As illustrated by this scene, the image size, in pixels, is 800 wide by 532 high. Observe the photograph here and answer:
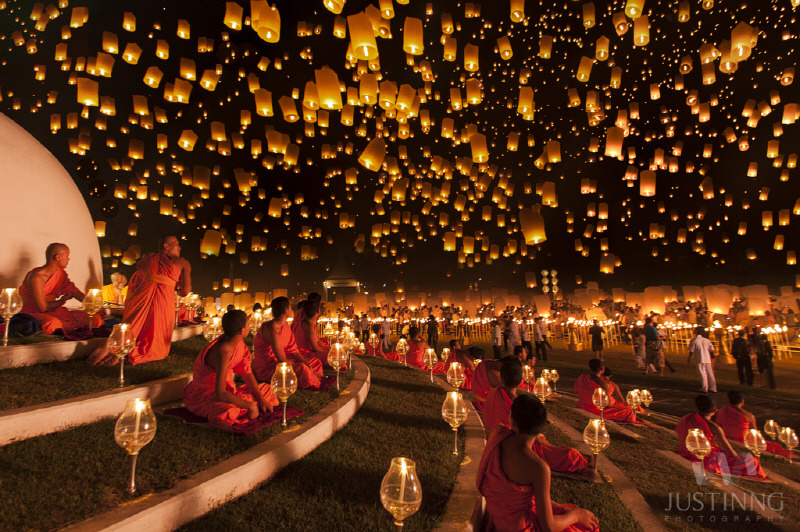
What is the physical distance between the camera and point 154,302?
5426mm

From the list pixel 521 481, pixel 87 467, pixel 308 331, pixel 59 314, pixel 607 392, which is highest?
pixel 59 314

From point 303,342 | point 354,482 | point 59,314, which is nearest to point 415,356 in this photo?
point 303,342

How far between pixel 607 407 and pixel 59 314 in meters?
8.79

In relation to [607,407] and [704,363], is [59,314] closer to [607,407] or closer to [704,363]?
[607,407]

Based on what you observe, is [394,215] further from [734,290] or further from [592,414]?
[734,290]

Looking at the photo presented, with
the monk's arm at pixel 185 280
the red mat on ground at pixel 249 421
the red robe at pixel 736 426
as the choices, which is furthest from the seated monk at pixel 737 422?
the monk's arm at pixel 185 280

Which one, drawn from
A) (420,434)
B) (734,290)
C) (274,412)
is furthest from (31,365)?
(734,290)

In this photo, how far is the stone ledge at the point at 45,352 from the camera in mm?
4258

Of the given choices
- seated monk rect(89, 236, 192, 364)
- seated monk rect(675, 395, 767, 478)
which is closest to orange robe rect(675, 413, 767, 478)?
seated monk rect(675, 395, 767, 478)

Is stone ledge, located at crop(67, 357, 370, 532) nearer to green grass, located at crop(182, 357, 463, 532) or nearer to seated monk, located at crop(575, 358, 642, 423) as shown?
green grass, located at crop(182, 357, 463, 532)

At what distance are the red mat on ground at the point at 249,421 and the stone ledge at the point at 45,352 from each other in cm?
177

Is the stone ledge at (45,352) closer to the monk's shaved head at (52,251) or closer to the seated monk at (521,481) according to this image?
the monk's shaved head at (52,251)

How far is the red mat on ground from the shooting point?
12.1 feet

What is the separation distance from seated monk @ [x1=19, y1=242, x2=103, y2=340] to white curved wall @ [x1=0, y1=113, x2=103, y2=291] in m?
0.86
